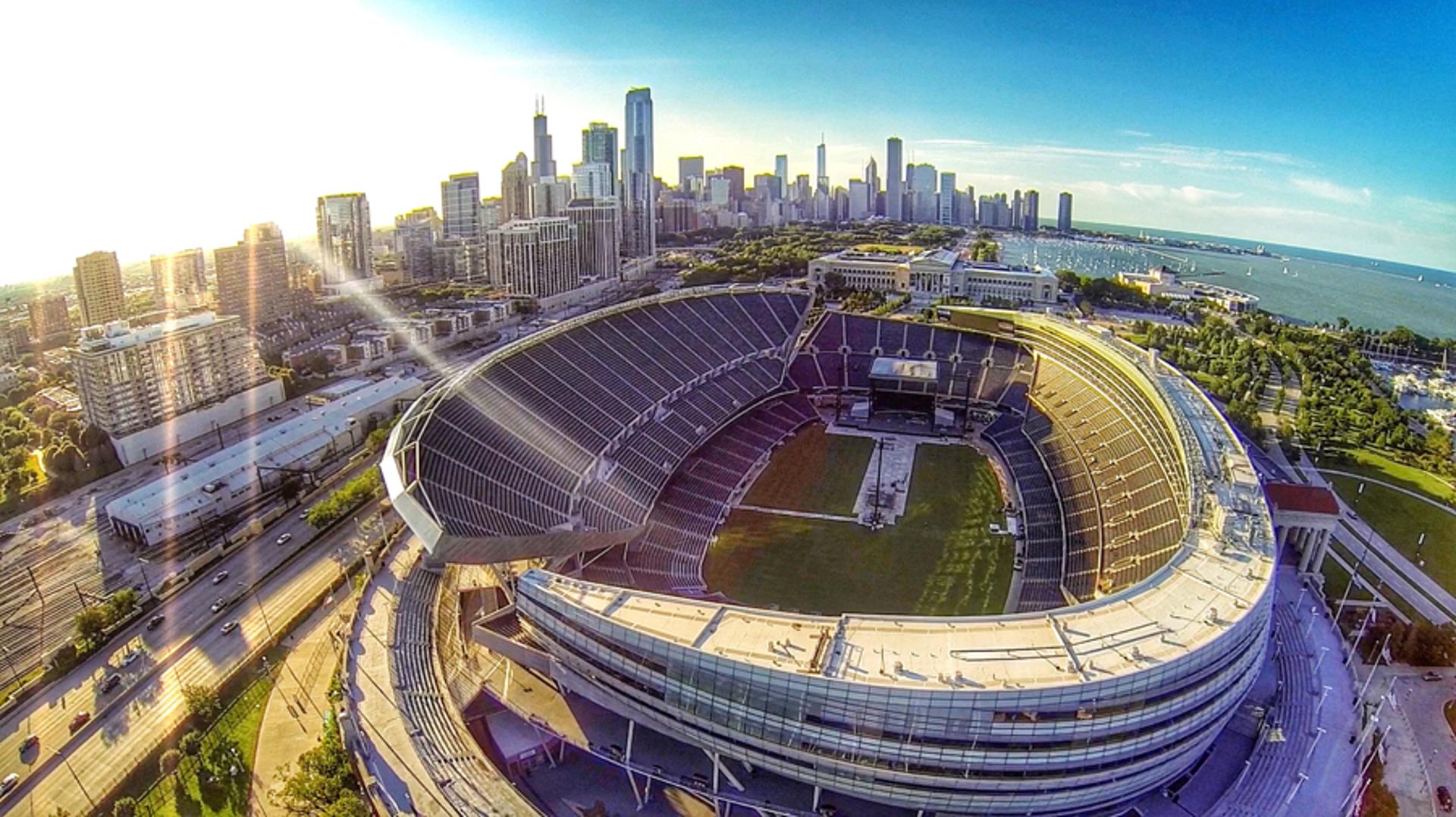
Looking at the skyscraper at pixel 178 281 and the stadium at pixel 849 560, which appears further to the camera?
the skyscraper at pixel 178 281

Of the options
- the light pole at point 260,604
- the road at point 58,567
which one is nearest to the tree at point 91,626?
the road at point 58,567

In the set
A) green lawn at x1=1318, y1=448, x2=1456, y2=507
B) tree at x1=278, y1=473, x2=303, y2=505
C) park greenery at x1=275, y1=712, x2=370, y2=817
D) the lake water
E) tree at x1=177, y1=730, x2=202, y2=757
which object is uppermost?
the lake water

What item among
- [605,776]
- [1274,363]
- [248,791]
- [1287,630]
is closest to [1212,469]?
[1287,630]

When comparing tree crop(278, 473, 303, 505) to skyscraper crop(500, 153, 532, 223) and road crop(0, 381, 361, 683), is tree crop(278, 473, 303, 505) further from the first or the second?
skyscraper crop(500, 153, 532, 223)

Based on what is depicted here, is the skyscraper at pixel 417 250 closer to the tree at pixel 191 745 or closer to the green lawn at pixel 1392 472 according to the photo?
the tree at pixel 191 745

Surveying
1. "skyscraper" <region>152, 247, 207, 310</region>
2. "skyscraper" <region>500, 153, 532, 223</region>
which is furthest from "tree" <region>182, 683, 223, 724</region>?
"skyscraper" <region>500, 153, 532, 223</region>

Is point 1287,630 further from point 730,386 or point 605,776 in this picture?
point 730,386
